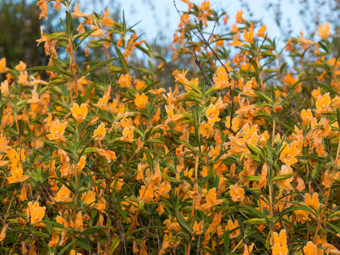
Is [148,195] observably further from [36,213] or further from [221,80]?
[221,80]

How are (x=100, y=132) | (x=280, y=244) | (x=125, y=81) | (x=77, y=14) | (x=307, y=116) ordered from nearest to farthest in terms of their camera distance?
(x=280, y=244)
(x=100, y=132)
(x=307, y=116)
(x=77, y=14)
(x=125, y=81)

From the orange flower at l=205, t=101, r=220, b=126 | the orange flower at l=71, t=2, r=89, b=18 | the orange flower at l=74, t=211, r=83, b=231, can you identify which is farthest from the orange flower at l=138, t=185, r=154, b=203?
the orange flower at l=71, t=2, r=89, b=18

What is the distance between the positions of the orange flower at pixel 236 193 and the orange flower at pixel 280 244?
0.69 feet

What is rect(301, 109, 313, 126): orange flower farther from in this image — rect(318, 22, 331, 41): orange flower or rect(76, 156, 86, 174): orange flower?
rect(318, 22, 331, 41): orange flower

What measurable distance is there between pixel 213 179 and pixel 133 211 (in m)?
0.39

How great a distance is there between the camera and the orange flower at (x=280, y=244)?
45.9 inches

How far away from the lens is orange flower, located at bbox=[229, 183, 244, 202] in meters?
1.38

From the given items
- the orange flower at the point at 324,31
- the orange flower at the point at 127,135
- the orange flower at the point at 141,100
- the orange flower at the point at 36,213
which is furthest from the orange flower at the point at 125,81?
the orange flower at the point at 324,31

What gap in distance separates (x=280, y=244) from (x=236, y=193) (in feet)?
0.80

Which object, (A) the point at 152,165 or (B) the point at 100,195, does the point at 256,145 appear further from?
(B) the point at 100,195

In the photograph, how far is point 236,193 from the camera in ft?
→ 4.55

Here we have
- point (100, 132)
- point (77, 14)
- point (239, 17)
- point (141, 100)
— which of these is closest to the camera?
point (100, 132)

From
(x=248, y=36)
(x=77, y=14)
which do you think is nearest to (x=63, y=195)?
(x=77, y=14)

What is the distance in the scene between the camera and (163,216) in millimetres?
1829
